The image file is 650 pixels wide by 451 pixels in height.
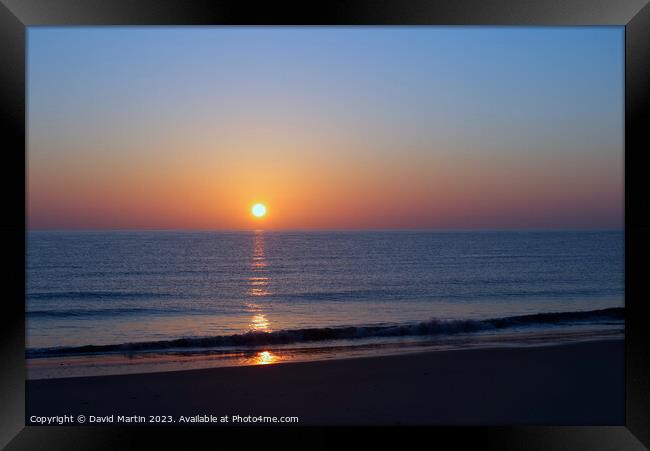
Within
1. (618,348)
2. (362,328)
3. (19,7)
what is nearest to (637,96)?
(19,7)

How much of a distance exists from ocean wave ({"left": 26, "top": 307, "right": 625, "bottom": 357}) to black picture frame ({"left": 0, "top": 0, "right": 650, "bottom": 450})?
4912 millimetres

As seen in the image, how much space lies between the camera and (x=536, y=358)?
7941 mm

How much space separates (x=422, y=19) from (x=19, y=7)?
2613 millimetres

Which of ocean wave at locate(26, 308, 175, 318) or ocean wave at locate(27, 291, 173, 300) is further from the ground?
ocean wave at locate(27, 291, 173, 300)

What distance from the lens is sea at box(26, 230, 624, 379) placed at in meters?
9.03

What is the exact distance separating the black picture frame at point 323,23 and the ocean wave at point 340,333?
4.91 meters

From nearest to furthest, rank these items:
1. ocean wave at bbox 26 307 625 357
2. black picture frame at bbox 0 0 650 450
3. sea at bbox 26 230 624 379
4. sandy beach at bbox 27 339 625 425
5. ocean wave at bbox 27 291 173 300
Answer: black picture frame at bbox 0 0 650 450
sandy beach at bbox 27 339 625 425
ocean wave at bbox 26 307 625 357
sea at bbox 26 230 624 379
ocean wave at bbox 27 291 173 300

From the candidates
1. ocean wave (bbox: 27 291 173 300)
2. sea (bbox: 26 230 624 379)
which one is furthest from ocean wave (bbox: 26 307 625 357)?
ocean wave (bbox: 27 291 173 300)

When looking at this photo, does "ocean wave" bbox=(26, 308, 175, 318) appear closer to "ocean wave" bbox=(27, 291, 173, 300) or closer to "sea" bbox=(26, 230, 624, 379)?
"sea" bbox=(26, 230, 624, 379)

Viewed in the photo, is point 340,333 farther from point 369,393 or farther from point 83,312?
point 83,312

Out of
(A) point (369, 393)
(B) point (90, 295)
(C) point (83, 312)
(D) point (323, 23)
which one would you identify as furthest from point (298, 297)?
(D) point (323, 23)

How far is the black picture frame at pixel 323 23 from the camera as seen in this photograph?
3.63 m

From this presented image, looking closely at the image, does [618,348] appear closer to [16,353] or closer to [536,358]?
[536,358]

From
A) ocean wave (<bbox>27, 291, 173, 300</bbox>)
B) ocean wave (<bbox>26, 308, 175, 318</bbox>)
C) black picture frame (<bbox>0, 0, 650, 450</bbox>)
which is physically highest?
black picture frame (<bbox>0, 0, 650, 450</bbox>)
